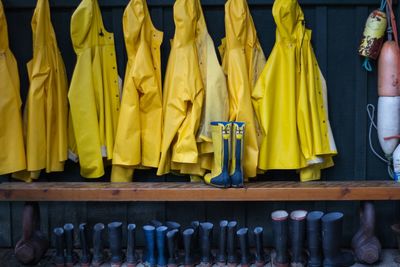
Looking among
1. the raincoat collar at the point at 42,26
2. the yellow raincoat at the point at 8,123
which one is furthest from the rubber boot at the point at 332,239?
the raincoat collar at the point at 42,26

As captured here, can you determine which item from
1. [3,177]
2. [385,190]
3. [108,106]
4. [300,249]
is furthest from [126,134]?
[385,190]

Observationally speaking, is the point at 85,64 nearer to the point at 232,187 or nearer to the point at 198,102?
the point at 198,102

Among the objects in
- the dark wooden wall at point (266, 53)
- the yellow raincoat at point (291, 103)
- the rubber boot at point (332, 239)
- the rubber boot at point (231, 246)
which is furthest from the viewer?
the dark wooden wall at point (266, 53)

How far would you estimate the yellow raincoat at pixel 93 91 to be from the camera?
274 centimetres

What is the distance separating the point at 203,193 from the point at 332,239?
0.69 meters

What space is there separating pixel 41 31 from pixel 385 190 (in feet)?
6.67

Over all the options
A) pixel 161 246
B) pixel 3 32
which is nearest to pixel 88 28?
pixel 3 32

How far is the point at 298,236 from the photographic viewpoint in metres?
2.57

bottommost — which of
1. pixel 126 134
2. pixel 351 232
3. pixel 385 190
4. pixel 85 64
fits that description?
pixel 351 232

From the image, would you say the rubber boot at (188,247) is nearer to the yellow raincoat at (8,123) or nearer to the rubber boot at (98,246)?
→ the rubber boot at (98,246)

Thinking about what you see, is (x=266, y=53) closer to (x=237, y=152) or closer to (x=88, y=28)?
(x=237, y=152)

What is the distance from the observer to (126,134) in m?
2.73

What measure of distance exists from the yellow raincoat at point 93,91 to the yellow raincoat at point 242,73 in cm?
66

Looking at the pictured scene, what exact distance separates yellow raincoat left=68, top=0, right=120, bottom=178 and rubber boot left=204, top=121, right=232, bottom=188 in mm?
609
